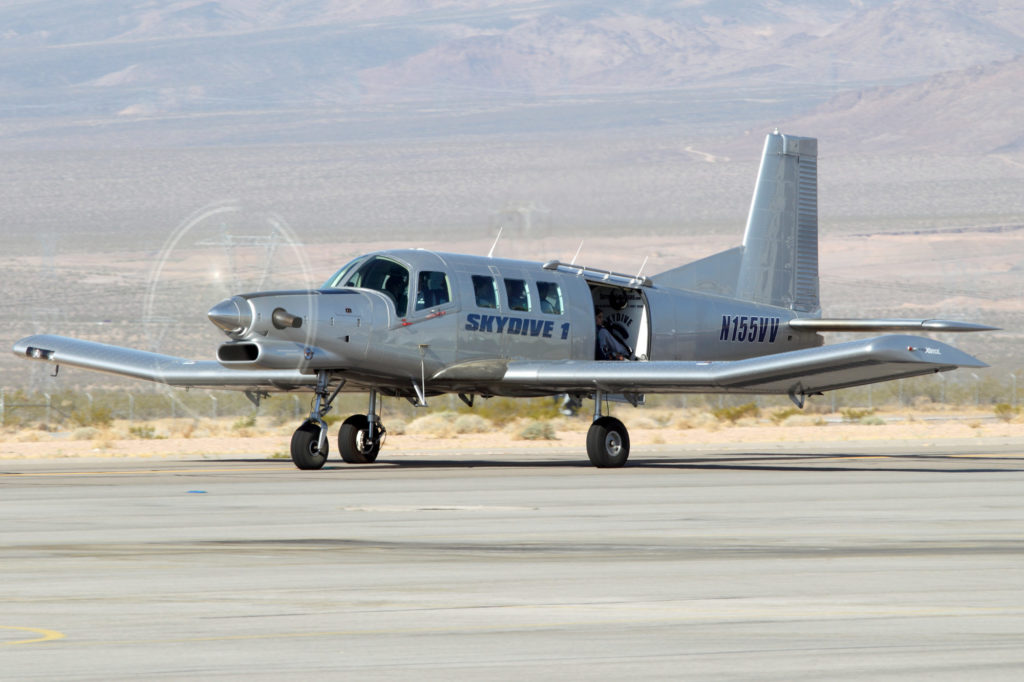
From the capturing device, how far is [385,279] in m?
24.0

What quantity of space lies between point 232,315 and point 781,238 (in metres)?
12.2

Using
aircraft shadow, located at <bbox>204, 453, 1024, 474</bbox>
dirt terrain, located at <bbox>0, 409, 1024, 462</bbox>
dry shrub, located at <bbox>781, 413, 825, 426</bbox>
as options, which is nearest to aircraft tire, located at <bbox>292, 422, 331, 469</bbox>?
aircraft shadow, located at <bbox>204, 453, 1024, 474</bbox>

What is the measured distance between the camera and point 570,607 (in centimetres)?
940

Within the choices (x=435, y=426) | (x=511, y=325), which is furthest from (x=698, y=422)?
(x=511, y=325)

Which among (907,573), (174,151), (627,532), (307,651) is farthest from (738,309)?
(174,151)

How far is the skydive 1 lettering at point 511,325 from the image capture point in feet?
80.2

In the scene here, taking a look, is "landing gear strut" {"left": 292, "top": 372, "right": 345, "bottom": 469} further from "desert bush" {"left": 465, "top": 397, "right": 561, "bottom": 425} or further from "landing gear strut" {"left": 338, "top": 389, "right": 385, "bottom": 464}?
"desert bush" {"left": 465, "top": 397, "right": 561, "bottom": 425}

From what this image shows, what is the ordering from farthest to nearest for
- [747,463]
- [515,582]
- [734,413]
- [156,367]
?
[734,413], [156,367], [747,463], [515,582]

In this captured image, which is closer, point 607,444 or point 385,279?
point 385,279

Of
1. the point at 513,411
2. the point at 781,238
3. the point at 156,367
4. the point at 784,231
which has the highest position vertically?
the point at 784,231

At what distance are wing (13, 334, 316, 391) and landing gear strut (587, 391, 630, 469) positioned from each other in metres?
4.04

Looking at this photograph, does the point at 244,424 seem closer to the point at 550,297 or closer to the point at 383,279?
the point at 550,297

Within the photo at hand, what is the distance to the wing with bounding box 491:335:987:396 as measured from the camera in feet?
70.6

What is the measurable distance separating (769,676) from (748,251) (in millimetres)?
23082
